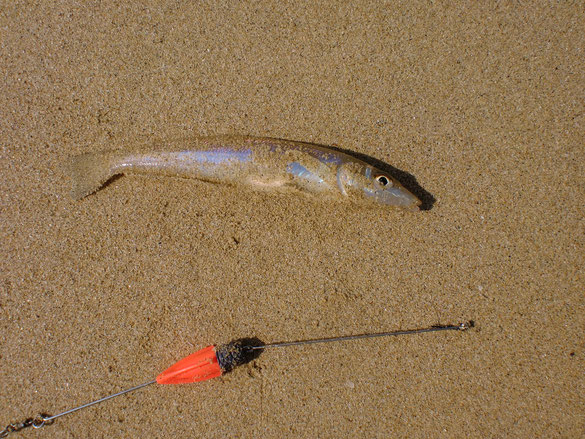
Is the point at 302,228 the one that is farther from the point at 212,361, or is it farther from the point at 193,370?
the point at 193,370

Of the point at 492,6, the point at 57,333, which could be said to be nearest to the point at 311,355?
the point at 57,333

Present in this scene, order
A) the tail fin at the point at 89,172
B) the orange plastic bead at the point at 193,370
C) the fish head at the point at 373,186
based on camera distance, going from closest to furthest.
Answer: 1. the orange plastic bead at the point at 193,370
2. the fish head at the point at 373,186
3. the tail fin at the point at 89,172

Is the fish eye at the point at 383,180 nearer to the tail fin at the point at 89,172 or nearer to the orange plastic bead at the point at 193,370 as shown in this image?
the orange plastic bead at the point at 193,370

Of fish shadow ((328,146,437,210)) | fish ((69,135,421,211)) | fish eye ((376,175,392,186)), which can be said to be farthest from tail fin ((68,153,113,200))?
fish eye ((376,175,392,186))

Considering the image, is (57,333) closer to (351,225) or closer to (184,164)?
(184,164)

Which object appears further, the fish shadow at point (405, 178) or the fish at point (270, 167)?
the fish shadow at point (405, 178)

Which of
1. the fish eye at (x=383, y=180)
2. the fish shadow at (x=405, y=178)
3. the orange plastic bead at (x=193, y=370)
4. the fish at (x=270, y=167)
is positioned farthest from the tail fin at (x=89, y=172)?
the fish eye at (x=383, y=180)

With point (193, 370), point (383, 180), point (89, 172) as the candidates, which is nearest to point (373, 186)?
point (383, 180)
